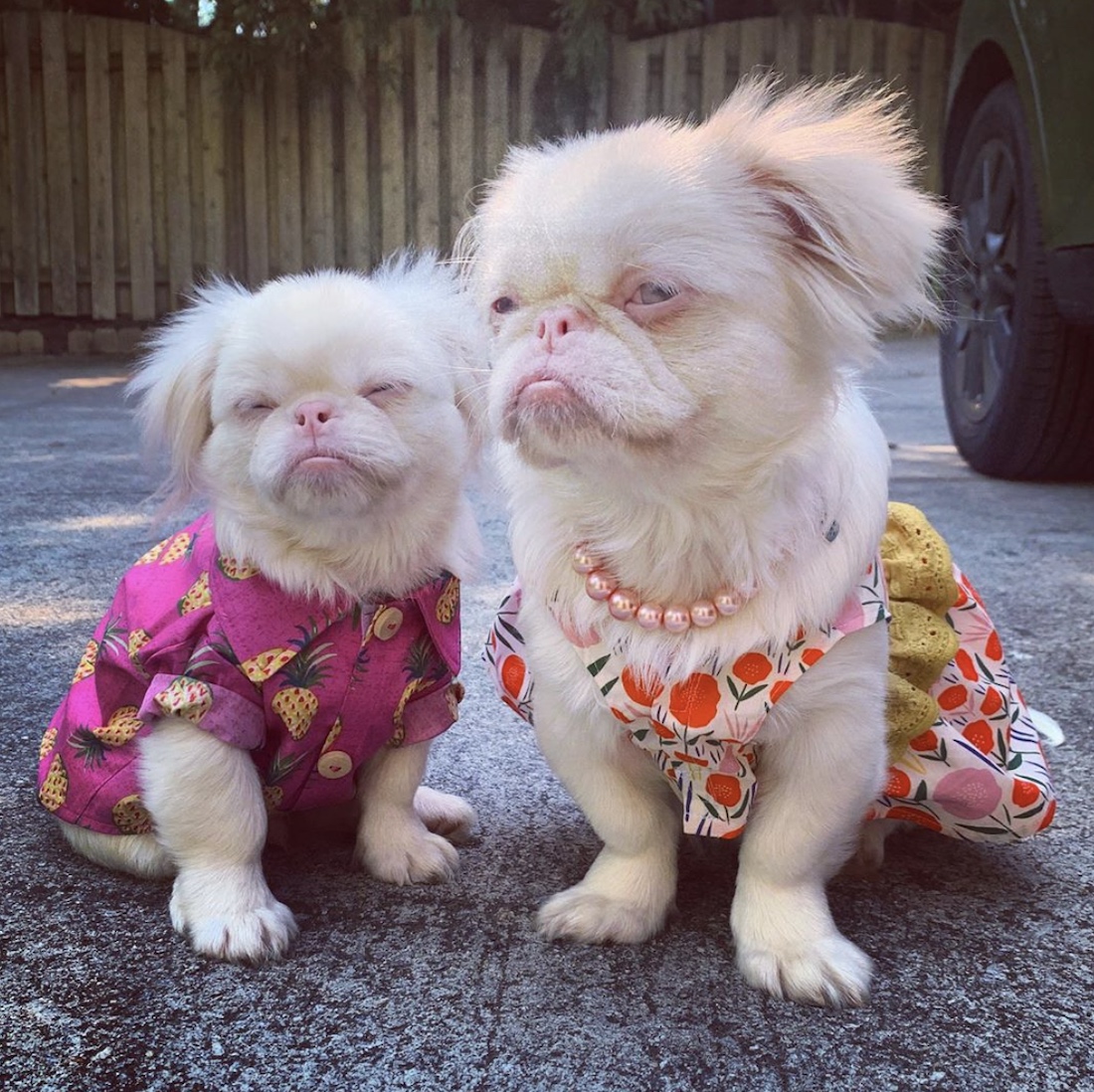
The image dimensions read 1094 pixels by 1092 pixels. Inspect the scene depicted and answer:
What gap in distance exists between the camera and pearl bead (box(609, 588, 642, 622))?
60.4 inches

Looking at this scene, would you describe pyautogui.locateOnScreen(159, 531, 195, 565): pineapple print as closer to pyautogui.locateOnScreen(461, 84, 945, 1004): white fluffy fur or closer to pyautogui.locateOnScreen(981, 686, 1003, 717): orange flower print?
pyautogui.locateOnScreen(461, 84, 945, 1004): white fluffy fur

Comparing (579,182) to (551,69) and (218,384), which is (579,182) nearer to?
(218,384)

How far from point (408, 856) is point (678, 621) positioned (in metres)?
0.55

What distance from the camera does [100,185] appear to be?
9133 millimetres

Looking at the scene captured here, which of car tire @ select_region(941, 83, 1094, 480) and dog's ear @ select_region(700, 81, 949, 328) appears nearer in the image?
dog's ear @ select_region(700, 81, 949, 328)

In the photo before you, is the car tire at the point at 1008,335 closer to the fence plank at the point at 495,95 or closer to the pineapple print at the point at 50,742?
the pineapple print at the point at 50,742

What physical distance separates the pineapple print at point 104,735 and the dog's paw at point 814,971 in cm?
88

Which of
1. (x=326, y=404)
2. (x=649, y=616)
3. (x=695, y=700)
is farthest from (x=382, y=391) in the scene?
(x=695, y=700)

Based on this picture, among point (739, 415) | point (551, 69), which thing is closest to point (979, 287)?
point (739, 415)

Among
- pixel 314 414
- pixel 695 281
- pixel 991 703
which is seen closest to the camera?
pixel 695 281

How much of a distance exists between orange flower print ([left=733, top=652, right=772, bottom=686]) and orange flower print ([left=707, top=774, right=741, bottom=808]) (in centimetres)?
15

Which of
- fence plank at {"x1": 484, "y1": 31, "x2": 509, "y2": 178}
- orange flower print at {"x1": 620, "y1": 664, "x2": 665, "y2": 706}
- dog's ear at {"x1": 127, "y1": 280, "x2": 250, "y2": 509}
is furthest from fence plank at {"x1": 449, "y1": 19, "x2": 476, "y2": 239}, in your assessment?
orange flower print at {"x1": 620, "y1": 664, "x2": 665, "y2": 706}

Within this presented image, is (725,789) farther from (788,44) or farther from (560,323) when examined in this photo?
(788,44)

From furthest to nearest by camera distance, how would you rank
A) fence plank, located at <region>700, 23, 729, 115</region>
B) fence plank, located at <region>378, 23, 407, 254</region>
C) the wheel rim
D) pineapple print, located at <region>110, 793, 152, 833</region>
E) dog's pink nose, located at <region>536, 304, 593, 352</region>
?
fence plank, located at <region>700, 23, 729, 115</region>, fence plank, located at <region>378, 23, 407, 254</region>, the wheel rim, pineapple print, located at <region>110, 793, 152, 833</region>, dog's pink nose, located at <region>536, 304, 593, 352</region>
